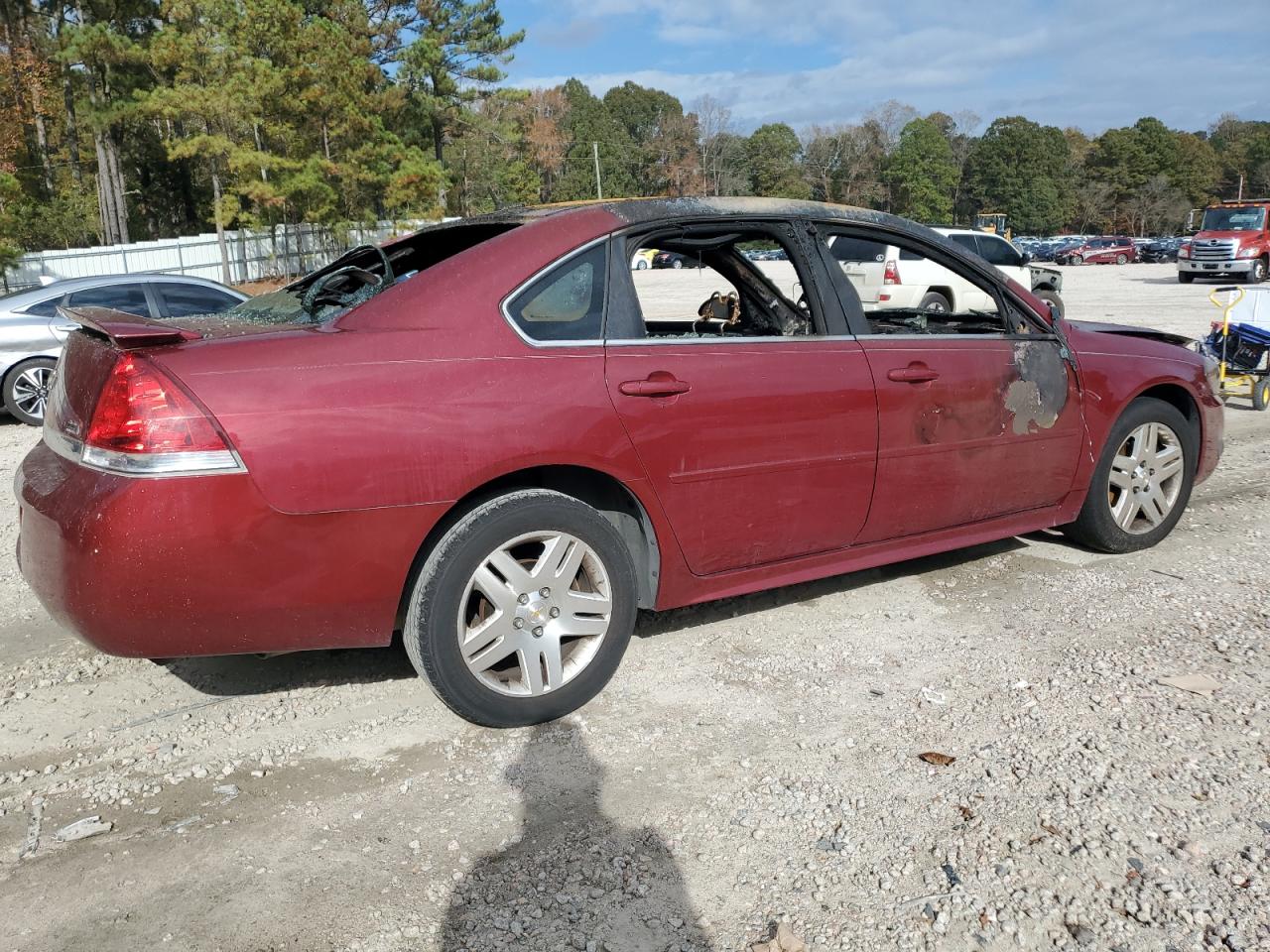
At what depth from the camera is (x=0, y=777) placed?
3.11 metres

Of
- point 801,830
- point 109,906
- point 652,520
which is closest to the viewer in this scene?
point 109,906

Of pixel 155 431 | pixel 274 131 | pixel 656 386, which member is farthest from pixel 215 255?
pixel 155 431

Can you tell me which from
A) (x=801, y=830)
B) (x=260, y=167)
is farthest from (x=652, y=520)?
(x=260, y=167)

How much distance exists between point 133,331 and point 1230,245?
3375 cm

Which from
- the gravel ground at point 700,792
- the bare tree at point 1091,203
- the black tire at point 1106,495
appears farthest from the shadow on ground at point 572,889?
the bare tree at point 1091,203

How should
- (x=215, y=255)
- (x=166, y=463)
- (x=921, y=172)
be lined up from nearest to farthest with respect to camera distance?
(x=166, y=463)
(x=215, y=255)
(x=921, y=172)

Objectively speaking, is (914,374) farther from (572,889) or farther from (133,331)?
(133,331)

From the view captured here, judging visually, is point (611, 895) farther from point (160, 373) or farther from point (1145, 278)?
point (1145, 278)

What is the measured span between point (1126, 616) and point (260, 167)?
31.9 metres

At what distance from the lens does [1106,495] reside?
487 centimetres

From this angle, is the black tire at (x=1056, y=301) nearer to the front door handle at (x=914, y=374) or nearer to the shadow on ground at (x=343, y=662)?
the front door handle at (x=914, y=374)

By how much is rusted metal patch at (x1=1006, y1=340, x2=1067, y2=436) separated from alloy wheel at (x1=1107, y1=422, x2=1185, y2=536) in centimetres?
60

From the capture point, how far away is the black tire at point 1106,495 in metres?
4.82

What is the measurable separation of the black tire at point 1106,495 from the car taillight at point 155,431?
3.84 meters
